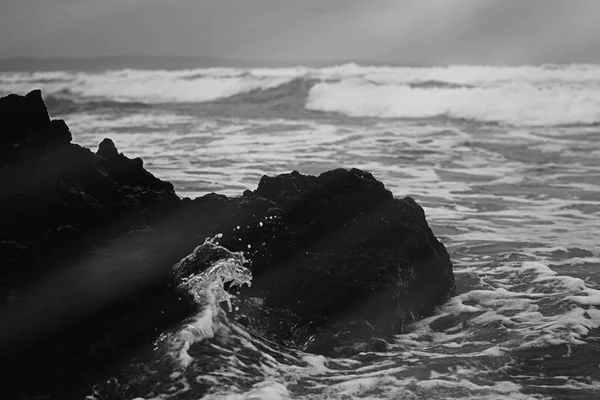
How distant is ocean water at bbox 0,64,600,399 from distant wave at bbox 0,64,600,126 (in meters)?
0.16

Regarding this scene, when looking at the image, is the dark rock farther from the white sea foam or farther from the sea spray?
the white sea foam

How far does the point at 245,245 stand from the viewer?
20.4 ft

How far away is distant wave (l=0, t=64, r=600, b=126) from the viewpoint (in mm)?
29234

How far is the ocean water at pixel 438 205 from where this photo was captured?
15.9 feet

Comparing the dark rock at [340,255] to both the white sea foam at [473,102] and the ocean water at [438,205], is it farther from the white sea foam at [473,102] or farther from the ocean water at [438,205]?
the white sea foam at [473,102]

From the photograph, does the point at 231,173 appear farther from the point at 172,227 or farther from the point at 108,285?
the point at 108,285

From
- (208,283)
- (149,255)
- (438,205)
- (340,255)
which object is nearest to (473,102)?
(438,205)

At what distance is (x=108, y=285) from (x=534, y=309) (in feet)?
11.3

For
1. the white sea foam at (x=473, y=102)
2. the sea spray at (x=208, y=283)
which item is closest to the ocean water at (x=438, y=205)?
the sea spray at (x=208, y=283)

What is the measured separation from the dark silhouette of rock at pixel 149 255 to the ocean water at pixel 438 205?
8.2 inches

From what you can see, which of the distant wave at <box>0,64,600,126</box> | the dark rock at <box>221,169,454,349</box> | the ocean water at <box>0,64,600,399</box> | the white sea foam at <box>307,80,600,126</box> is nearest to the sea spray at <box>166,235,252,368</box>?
the ocean water at <box>0,64,600,399</box>

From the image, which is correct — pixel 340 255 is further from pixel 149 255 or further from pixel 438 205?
pixel 438 205

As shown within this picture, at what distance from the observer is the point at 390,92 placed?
34438 millimetres

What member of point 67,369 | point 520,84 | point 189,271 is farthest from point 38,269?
point 520,84
